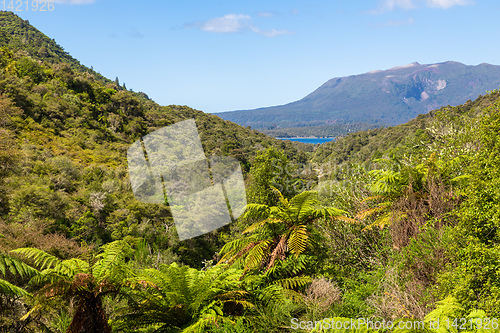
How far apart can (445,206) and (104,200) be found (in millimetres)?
16036

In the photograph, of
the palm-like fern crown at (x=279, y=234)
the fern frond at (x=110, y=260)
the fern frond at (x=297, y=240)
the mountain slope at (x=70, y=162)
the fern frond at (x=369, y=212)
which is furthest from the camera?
the mountain slope at (x=70, y=162)

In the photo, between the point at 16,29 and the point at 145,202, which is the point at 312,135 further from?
the point at 145,202

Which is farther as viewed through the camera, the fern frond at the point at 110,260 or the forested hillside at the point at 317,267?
the fern frond at the point at 110,260

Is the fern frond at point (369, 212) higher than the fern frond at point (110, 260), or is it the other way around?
the fern frond at point (110, 260)

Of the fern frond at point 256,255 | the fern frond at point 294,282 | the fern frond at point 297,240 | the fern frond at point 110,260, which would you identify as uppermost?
the fern frond at point 110,260

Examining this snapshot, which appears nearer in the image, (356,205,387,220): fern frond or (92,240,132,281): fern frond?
(92,240,132,281): fern frond

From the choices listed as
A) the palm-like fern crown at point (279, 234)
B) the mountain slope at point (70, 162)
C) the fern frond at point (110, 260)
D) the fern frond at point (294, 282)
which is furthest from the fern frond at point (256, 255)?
the mountain slope at point (70, 162)

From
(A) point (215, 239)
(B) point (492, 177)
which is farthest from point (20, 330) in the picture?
(A) point (215, 239)

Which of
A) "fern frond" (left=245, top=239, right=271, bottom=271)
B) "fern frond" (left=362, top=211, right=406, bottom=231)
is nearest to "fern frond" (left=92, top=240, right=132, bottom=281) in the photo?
"fern frond" (left=245, top=239, right=271, bottom=271)

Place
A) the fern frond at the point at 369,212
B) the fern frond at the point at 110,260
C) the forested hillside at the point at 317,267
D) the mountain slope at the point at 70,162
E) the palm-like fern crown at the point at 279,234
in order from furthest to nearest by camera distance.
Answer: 1. the mountain slope at the point at 70,162
2. the fern frond at the point at 369,212
3. the palm-like fern crown at the point at 279,234
4. the fern frond at the point at 110,260
5. the forested hillside at the point at 317,267

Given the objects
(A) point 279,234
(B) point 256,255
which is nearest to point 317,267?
(A) point 279,234

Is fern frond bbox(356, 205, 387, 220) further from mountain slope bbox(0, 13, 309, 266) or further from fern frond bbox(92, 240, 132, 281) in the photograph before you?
mountain slope bbox(0, 13, 309, 266)

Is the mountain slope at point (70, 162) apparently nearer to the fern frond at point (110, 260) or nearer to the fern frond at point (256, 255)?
the fern frond at point (110, 260)

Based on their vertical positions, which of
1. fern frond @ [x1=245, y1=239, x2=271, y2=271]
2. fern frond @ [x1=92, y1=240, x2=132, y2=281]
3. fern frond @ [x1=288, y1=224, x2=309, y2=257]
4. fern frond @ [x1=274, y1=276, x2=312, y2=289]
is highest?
fern frond @ [x1=92, y1=240, x2=132, y2=281]
